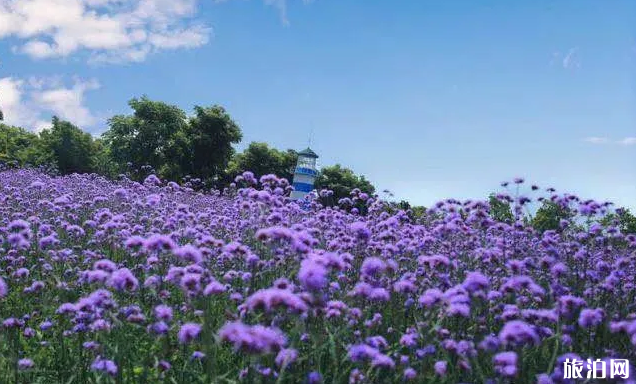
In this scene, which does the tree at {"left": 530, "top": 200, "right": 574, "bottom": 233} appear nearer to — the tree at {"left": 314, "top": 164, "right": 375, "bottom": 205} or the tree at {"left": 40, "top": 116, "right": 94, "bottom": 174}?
the tree at {"left": 314, "top": 164, "right": 375, "bottom": 205}

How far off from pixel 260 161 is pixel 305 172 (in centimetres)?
1356

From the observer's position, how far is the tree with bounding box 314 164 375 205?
5266cm

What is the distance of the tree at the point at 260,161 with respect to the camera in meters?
55.4

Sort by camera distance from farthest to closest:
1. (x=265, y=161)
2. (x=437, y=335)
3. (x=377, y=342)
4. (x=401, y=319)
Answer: (x=265, y=161), (x=401, y=319), (x=437, y=335), (x=377, y=342)

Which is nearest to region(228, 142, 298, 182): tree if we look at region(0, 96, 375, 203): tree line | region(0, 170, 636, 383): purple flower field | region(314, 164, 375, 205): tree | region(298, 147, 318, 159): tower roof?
region(0, 96, 375, 203): tree line

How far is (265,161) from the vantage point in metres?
56.0

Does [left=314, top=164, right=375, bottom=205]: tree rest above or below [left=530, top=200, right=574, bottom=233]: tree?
above

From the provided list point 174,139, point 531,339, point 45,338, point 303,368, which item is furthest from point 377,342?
point 174,139

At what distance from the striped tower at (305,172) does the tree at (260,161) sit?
468 inches

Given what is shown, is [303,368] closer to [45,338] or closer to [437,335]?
[437,335]

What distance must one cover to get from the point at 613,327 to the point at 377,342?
1728 millimetres

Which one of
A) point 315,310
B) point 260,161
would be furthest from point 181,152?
point 315,310

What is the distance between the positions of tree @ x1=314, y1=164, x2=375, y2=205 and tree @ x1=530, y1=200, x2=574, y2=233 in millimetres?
33798

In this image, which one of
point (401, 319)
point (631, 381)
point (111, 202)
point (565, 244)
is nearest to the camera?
point (631, 381)
